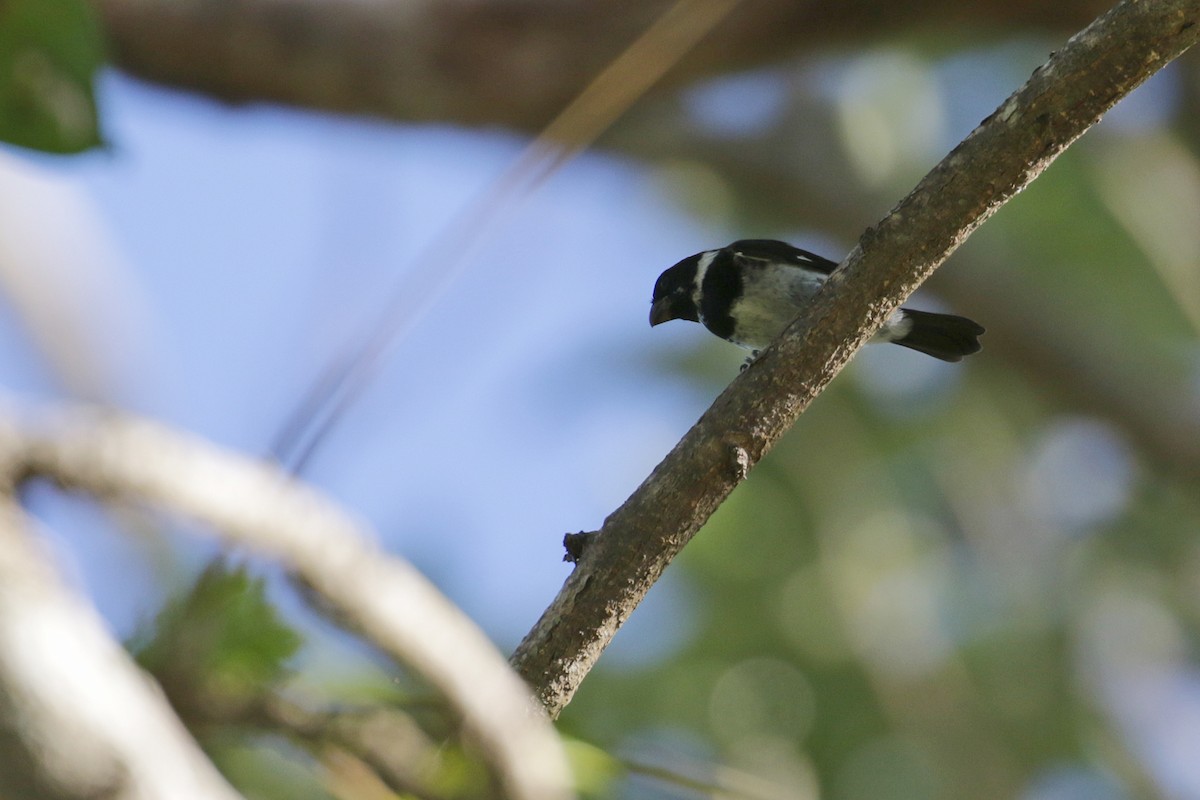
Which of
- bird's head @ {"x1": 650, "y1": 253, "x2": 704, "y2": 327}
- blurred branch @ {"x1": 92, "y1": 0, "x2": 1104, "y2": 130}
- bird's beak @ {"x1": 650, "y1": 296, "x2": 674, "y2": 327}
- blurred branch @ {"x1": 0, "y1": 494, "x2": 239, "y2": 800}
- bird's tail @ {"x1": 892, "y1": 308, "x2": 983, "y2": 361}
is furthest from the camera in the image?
blurred branch @ {"x1": 92, "y1": 0, "x2": 1104, "y2": 130}

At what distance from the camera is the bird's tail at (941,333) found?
3.98 meters

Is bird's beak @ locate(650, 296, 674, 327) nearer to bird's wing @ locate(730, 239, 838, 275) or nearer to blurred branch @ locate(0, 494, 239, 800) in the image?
bird's wing @ locate(730, 239, 838, 275)

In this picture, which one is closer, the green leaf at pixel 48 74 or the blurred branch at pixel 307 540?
the blurred branch at pixel 307 540

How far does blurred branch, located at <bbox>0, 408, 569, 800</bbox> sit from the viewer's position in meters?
0.61

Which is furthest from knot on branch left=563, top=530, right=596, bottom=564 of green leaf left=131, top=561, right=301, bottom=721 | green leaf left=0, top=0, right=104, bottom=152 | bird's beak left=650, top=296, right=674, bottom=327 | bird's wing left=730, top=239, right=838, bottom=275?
bird's beak left=650, top=296, right=674, bottom=327

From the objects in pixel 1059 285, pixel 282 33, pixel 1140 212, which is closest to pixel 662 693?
pixel 1059 285

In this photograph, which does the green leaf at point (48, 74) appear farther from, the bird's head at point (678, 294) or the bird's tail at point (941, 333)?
the bird's head at point (678, 294)

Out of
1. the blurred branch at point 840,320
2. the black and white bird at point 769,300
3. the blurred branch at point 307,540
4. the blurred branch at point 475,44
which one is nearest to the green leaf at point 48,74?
the blurred branch at point 840,320

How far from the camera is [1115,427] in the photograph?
688 centimetres

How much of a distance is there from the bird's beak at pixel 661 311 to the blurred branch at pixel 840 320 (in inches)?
106

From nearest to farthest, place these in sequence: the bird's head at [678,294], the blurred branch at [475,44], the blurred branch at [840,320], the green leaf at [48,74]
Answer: the blurred branch at [840,320]
the green leaf at [48,74]
the bird's head at [678,294]
the blurred branch at [475,44]

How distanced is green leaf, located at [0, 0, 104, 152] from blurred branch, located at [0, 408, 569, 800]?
1.74 m

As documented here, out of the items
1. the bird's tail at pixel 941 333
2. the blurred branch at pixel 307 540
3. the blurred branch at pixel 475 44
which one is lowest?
the blurred branch at pixel 307 540

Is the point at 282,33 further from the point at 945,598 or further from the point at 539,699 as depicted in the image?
the point at 945,598
